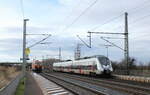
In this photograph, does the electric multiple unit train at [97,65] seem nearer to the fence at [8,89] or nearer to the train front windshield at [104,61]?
the train front windshield at [104,61]

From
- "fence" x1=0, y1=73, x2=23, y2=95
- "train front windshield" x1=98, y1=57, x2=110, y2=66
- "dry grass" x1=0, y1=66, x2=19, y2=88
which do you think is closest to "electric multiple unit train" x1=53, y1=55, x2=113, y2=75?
"train front windshield" x1=98, y1=57, x2=110, y2=66

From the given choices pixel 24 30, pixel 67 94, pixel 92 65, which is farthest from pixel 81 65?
pixel 67 94

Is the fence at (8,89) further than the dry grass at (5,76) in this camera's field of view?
No

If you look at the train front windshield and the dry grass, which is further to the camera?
the train front windshield

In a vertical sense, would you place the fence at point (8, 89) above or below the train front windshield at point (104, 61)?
below

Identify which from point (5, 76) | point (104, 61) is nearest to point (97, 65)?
point (104, 61)

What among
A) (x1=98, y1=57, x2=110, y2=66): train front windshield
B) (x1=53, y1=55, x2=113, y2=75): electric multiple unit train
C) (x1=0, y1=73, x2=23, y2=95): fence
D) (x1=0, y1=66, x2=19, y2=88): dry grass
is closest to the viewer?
(x1=0, y1=73, x2=23, y2=95): fence

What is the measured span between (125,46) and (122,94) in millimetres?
24962

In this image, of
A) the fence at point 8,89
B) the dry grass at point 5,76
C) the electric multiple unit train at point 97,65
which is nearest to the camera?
the fence at point 8,89

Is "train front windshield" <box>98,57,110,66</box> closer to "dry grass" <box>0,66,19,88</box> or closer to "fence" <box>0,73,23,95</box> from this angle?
"dry grass" <box>0,66,19,88</box>

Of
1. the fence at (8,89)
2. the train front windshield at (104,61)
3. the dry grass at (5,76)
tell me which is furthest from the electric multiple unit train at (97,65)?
the fence at (8,89)

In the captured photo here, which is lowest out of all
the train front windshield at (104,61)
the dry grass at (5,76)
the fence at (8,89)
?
the dry grass at (5,76)

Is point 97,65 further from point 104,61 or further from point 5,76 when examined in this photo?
point 5,76

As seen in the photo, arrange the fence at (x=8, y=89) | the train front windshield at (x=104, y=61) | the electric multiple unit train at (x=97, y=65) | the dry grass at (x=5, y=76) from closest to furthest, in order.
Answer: the fence at (x=8, y=89) → the dry grass at (x=5, y=76) → the electric multiple unit train at (x=97, y=65) → the train front windshield at (x=104, y=61)
